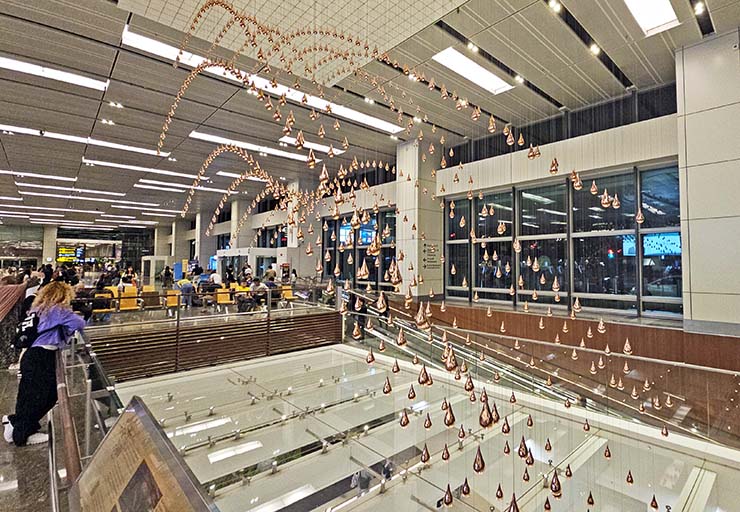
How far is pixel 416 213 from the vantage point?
969cm

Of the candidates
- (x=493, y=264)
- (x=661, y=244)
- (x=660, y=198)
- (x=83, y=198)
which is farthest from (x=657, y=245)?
(x=83, y=198)

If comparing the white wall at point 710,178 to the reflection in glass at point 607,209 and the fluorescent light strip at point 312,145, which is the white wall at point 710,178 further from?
the fluorescent light strip at point 312,145

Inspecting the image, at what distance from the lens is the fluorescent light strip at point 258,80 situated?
17.7 feet

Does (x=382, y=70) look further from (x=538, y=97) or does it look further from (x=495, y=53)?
(x=538, y=97)

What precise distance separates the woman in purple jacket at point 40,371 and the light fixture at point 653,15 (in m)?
7.08

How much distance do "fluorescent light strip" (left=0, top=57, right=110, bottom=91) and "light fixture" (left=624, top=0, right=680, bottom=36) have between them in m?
8.20

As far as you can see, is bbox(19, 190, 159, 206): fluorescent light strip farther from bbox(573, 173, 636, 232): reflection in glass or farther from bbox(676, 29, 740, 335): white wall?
bbox(676, 29, 740, 335): white wall

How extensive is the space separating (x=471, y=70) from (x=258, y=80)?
3.70 m

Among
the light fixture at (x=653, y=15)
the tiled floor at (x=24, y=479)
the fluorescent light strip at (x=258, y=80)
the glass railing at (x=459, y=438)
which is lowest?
the glass railing at (x=459, y=438)

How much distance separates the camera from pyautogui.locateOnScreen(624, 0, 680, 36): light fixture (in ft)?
15.8

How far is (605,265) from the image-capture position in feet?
24.6

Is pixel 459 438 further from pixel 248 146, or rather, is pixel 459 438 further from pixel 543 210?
pixel 248 146

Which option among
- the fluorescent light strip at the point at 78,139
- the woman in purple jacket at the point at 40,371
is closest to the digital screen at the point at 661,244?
the woman in purple jacket at the point at 40,371

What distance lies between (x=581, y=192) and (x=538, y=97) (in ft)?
7.34
